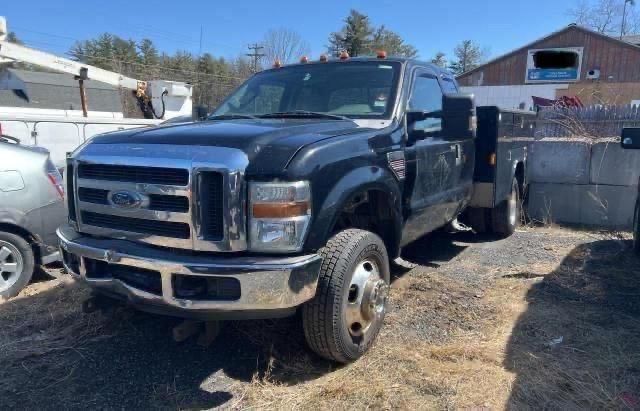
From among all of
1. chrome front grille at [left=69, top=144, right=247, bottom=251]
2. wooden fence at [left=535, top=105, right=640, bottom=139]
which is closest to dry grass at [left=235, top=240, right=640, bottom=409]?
chrome front grille at [left=69, top=144, right=247, bottom=251]

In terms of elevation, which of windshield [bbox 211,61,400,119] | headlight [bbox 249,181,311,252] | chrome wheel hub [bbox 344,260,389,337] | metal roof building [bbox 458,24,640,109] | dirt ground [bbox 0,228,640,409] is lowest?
dirt ground [bbox 0,228,640,409]

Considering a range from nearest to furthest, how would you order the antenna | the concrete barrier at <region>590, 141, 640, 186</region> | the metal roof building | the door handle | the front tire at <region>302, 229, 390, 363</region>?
the front tire at <region>302, 229, 390, 363</region> → the door handle → the concrete barrier at <region>590, 141, 640, 186</region> → the antenna → the metal roof building

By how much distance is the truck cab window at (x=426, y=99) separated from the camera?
14.5ft

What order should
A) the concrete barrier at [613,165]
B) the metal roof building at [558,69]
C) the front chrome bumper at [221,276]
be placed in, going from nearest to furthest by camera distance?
the front chrome bumper at [221,276] → the concrete barrier at [613,165] → the metal roof building at [558,69]

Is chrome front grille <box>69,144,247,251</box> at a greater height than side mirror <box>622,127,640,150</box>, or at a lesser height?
lesser

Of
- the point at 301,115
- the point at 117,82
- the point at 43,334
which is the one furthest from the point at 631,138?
the point at 117,82

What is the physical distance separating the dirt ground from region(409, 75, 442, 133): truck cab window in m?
1.24

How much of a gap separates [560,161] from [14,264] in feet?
25.3

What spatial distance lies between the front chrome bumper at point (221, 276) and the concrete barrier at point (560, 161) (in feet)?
21.7

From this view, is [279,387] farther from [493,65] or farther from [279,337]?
[493,65]

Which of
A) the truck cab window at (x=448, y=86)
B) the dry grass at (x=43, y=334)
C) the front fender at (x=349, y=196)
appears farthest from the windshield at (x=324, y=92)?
the dry grass at (x=43, y=334)

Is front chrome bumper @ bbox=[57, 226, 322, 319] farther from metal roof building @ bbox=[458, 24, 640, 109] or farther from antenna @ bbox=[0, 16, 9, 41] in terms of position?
metal roof building @ bbox=[458, 24, 640, 109]

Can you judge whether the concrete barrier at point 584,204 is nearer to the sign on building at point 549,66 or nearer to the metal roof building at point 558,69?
the metal roof building at point 558,69

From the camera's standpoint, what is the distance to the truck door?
4.20 m
